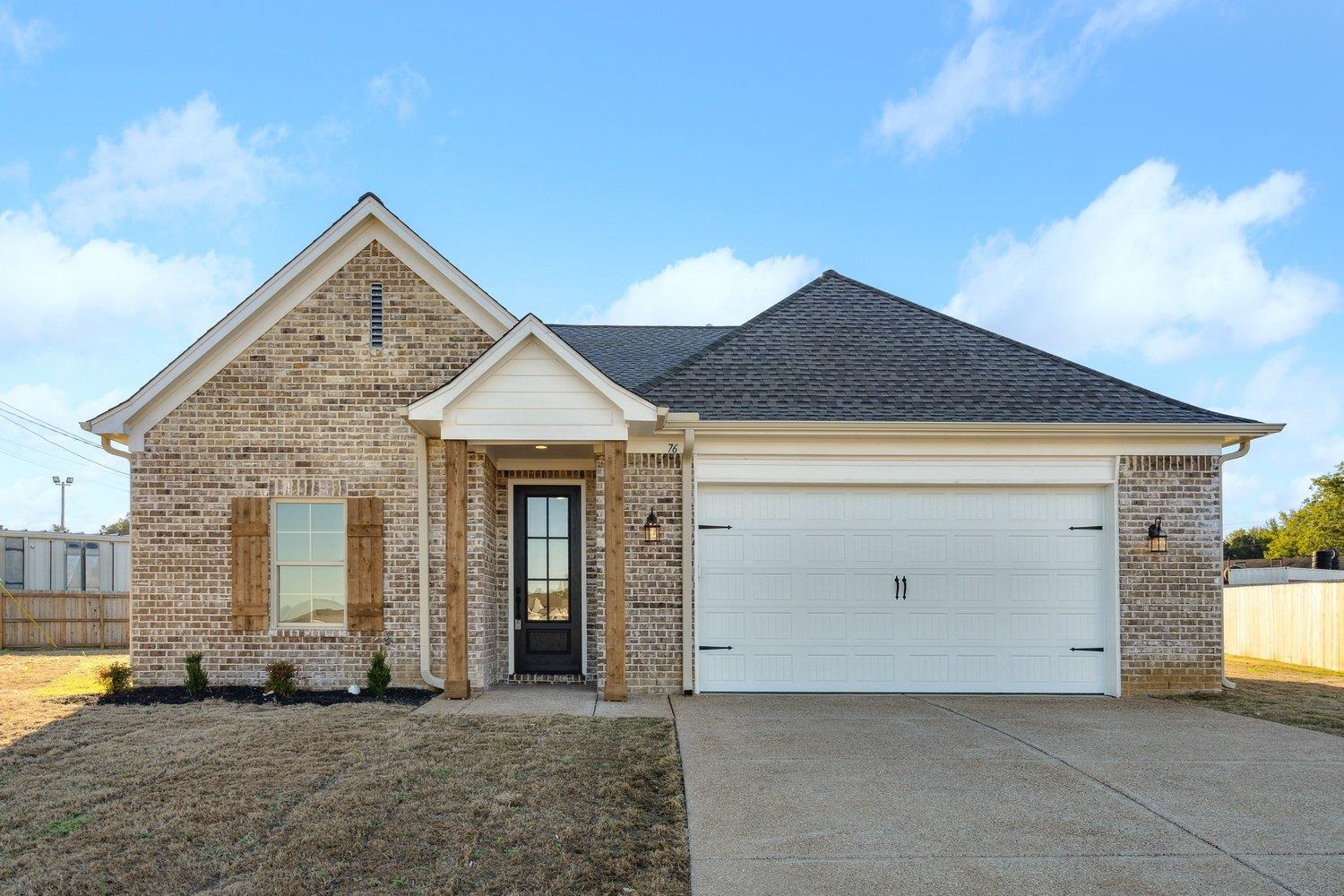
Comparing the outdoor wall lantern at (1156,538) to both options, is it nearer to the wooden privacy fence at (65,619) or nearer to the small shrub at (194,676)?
the small shrub at (194,676)

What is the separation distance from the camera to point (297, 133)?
12.5 m

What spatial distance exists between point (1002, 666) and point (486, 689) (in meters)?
5.77

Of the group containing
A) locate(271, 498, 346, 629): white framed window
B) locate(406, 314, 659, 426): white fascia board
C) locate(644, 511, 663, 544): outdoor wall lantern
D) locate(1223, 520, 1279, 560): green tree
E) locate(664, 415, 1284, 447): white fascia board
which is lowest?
locate(1223, 520, 1279, 560): green tree

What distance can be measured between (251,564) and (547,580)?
10.9ft

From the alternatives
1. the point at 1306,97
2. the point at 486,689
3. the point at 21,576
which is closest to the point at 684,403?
the point at 486,689

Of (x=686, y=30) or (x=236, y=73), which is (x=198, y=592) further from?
(x=686, y=30)

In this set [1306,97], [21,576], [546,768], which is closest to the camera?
[546,768]

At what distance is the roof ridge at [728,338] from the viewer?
10805mm

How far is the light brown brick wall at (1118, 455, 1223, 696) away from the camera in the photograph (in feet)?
33.6

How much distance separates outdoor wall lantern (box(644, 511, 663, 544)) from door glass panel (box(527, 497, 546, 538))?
5.71ft

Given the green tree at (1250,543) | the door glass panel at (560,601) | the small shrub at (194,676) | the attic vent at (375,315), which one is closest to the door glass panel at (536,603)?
the door glass panel at (560,601)

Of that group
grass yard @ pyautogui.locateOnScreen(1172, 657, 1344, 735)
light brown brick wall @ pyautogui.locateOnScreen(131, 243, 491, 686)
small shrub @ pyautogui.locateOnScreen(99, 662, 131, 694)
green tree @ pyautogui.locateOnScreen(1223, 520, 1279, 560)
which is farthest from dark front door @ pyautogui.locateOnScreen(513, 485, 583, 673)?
green tree @ pyautogui.locateOnScreen(1223, 520, 1279, 560)

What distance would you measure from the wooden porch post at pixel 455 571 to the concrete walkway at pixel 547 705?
11.5 inches

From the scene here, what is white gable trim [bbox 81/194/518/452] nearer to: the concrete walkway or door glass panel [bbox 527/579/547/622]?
door glass panel [bbox 527/579/547/622]
